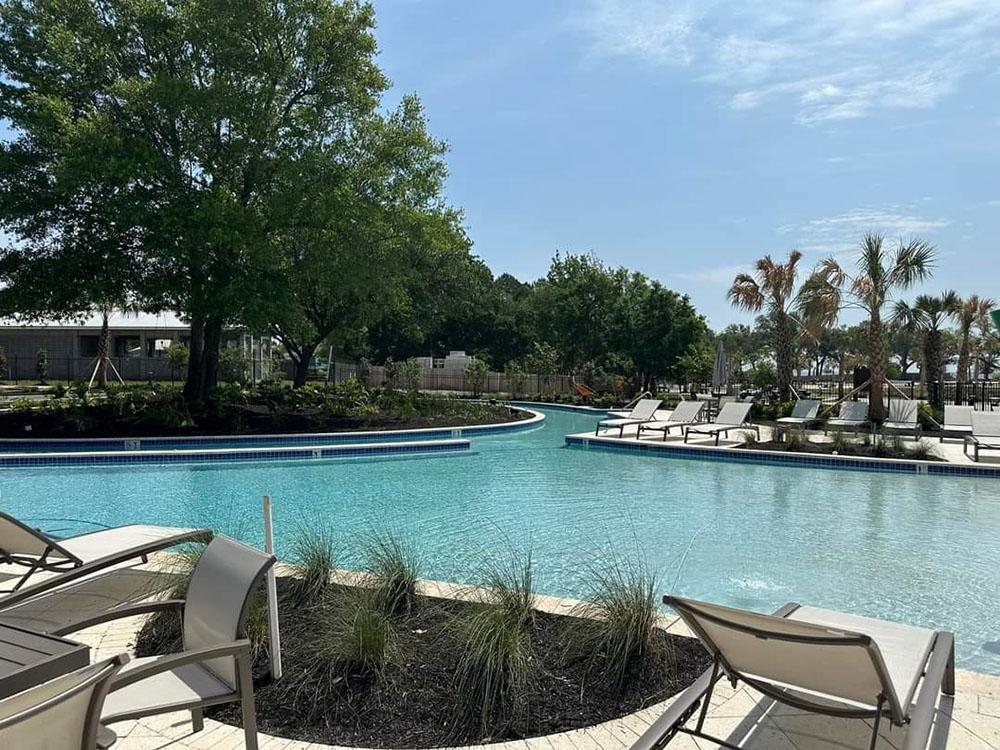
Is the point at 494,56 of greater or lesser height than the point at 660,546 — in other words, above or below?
above

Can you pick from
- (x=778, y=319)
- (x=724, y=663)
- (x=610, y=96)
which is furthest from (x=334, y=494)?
(x=778, y=319)

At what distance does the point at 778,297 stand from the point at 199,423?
16.2 meters

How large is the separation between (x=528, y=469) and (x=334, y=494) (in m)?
3.64

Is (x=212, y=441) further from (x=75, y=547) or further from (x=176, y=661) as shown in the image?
(x=176, y=661)

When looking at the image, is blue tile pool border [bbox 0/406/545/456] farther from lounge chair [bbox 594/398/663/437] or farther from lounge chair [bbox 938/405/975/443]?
lounge chair [bbox 938/405/975/443]

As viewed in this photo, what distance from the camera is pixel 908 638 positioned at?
10.1ft

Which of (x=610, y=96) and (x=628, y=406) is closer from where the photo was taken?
(x=610, y=96)

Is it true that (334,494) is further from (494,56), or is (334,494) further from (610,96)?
(610,96)

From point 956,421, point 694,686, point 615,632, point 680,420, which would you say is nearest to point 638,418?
point 680,420

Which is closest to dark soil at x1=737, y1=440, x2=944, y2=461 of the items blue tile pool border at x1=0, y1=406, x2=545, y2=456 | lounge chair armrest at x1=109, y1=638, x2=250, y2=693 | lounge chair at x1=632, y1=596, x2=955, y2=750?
blue tile pool border at x1=0, y1=406, x2=545, y2=456

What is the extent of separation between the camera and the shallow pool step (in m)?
12.3

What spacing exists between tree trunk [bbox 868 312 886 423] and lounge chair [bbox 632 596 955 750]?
16.6 metres

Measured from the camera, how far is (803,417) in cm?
1723

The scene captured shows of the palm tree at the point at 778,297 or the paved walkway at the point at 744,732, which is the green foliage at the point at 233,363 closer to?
the palm tree at the point at 778,297
